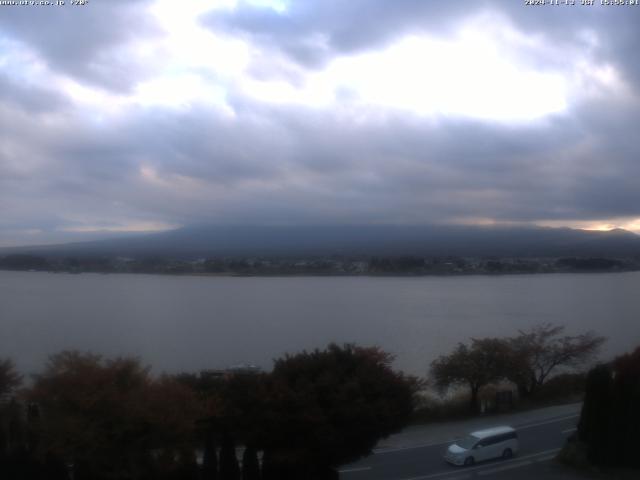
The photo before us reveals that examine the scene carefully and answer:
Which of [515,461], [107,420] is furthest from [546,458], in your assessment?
[107,420]

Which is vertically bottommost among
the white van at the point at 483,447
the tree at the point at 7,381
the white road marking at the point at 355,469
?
the white road marking at the point at 355,469

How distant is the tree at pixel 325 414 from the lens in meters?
7.55

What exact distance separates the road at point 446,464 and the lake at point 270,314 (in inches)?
285

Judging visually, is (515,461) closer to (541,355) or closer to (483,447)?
(483,447)

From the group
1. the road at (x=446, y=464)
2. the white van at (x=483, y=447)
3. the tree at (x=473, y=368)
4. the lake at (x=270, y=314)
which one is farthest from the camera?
the lake at (x=270, y=314)

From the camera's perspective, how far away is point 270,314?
30156mm

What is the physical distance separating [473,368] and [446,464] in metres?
5.71

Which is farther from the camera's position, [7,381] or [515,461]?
[7,381]

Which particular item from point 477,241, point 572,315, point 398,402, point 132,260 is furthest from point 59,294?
point 477,241

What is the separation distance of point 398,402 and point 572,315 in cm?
2598

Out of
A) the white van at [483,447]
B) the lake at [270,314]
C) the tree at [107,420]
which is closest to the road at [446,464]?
the white van at [483,447]

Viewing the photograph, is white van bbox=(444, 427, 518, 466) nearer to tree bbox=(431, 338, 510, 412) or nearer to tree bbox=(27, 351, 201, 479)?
tree bbox=(27, 351, 201, 479)

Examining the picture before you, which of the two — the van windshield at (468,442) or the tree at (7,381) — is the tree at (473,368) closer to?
the van windshield at (468,442)

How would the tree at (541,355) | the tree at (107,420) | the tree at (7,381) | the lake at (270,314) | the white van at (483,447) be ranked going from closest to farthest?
1. the tree at (107,420)
2. the white van at (483,447)
3. the tree at (7,381)
4. the tree at (541,355)
5. the lake at (270,314)
